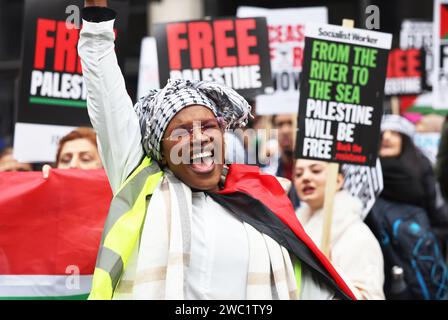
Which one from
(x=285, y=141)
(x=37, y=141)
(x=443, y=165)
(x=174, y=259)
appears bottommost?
(x=285, y=141)

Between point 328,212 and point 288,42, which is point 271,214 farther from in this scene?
point 288,42

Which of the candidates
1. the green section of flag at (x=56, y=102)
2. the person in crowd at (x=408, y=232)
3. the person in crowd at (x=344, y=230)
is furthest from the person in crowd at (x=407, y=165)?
the green section of flag at (x=56, y=102)

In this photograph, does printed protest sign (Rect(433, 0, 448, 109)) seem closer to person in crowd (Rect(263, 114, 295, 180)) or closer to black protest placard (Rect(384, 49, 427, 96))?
black protest placard (Rect(384, 49, 427, 96))

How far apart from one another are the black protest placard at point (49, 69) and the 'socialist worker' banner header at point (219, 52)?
0.53 meters

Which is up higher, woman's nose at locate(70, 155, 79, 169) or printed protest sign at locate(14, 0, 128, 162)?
printed protest sign at locate(14, 0, 128, 162)

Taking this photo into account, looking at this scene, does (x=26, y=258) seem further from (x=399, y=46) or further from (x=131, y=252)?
(x=399, y=46)

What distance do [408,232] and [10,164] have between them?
2.45 m

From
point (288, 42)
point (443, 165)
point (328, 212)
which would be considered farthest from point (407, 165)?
point (443, 165)

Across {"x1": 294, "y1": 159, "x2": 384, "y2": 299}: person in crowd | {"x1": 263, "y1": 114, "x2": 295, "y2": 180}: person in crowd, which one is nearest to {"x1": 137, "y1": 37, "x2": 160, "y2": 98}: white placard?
{"x1": 263, "y1": 114, "x2": 295, "y2": 180}: person in crowd

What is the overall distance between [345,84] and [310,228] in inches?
36.6

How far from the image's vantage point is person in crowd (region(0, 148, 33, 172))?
19.4ft

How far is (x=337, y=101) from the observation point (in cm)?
527

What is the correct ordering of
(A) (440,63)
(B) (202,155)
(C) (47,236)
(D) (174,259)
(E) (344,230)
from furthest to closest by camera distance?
(A) (440,63)
(E) (344,230)
(C) (47,236)
(B) (202,155)
(D) (174,259)

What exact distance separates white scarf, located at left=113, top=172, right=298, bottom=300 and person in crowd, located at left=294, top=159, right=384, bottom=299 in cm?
159
